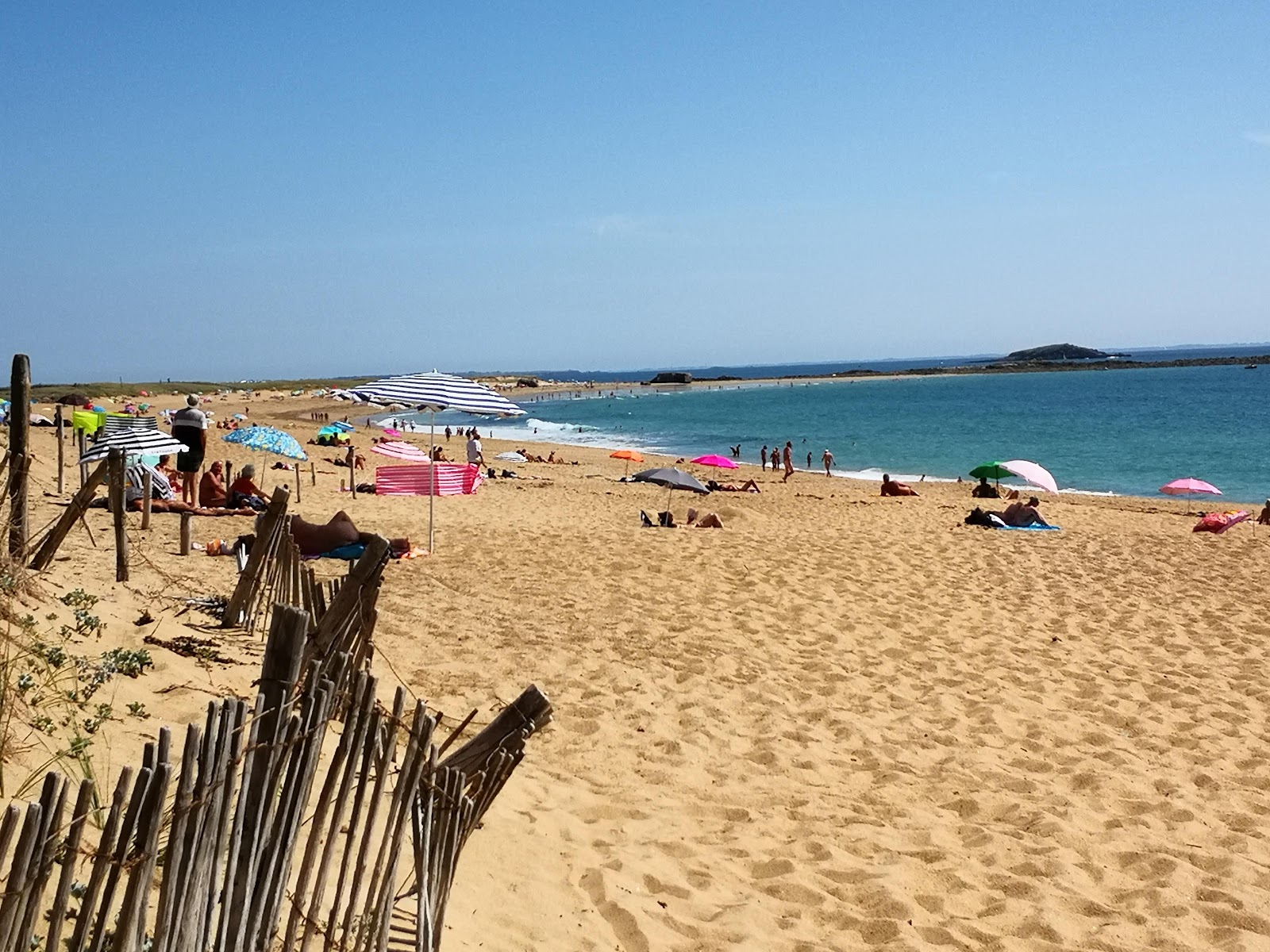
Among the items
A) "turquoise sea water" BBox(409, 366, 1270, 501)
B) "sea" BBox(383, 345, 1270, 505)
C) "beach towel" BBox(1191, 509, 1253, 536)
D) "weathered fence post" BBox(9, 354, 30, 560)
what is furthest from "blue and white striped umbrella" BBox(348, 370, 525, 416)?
"turquoise sea water" BBox(409, 366, 1270, 501)

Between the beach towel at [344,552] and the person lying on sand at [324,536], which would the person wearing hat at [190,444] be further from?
the beach towel at [344,552]

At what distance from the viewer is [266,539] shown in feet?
22.3

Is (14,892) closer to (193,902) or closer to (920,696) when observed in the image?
(193,902)

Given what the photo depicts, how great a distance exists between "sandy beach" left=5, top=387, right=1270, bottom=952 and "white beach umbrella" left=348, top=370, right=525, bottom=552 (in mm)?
1788

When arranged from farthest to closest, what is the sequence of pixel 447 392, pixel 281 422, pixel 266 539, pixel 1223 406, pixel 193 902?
pixel 1223 406, pixel 281 422, pixel 447 392, pixel 266 539, pixel 193 902

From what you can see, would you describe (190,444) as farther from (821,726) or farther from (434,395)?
(821,726)

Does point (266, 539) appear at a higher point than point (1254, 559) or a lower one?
higher

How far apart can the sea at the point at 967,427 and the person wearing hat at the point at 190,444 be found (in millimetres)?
22296

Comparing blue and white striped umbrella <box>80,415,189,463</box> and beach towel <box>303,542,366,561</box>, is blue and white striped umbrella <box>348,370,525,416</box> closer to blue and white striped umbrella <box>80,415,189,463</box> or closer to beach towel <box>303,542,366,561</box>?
beach towel <box>303,542,366,561</box>

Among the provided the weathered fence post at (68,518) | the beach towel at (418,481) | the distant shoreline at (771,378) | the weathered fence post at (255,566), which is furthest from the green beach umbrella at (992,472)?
the distant shoreline at (771,378)

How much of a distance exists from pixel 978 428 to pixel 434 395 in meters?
50.4

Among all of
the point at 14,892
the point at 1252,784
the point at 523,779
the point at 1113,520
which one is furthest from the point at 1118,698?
the point at 1113,520

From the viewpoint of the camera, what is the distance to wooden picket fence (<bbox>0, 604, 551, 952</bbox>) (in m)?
2.17

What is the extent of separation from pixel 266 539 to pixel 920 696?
4920 mm
